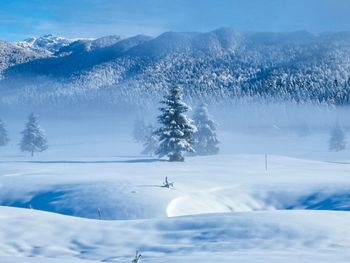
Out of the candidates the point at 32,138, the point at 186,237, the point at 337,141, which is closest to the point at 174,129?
the point at 186,237

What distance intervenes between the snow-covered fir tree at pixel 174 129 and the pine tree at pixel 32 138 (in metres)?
36.7

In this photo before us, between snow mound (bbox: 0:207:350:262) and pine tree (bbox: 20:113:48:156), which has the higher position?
pine tree (bbox: 20:113:48:156)

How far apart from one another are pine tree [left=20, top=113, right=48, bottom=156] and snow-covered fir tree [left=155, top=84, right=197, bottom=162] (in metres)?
36.7

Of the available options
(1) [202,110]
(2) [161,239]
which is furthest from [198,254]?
(1) [202,110]

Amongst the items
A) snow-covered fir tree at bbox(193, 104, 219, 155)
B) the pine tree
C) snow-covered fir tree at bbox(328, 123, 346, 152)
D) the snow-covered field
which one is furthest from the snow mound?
snow-covered fir tree at bbox(328, 123, 346, 152)

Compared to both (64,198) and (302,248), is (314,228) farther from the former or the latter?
(64,198)

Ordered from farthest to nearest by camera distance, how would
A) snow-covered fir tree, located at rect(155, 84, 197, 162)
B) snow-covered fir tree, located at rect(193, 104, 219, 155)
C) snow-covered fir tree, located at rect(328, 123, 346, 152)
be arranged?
snow-covered fir tree, located at rect(328, 123, 346, 152) < snow-covered fir tree, located at rect(193, 104, 219, 155) < snow-covered fir tree, located at rect(155, 84, 197, 162)

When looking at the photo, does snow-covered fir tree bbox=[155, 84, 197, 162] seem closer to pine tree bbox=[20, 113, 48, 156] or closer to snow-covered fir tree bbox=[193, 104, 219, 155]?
snow-covered fir tree bbox=[193, 104, 219, 155]

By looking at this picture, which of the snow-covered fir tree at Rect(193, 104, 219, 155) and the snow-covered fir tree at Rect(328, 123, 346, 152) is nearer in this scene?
the snow-covered fir tree at Rect(193, 104, 219, 155)

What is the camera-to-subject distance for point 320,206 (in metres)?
18.0

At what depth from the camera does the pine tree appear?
229ft

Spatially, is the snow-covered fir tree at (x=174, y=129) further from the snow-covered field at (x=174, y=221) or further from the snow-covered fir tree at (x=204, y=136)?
the snow-covered fir tree at (x=204, y=136)

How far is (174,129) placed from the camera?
37.2 m

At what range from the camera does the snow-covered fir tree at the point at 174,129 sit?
119 feet
